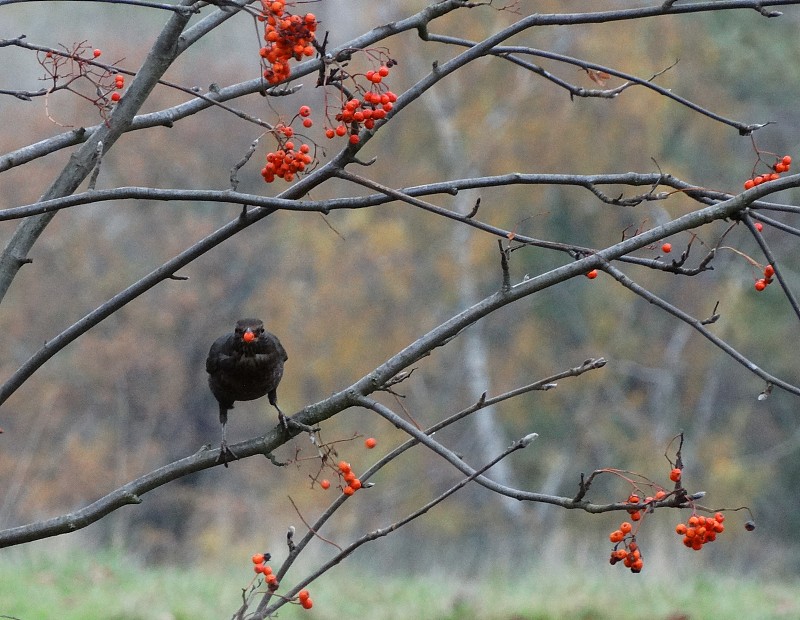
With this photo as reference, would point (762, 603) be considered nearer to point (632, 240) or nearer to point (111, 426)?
point (632, 240)

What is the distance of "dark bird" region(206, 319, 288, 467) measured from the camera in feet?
12.1

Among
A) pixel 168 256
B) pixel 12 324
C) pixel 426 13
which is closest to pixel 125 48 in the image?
pixel 168 256

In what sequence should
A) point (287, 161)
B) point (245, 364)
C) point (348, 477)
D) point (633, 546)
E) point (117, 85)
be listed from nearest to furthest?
1. point (633, 546)
2. point (348, 477)
3. point (287, 161)
4. point (117, 85)
5. point (245, 364)

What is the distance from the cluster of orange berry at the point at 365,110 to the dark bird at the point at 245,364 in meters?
1.28

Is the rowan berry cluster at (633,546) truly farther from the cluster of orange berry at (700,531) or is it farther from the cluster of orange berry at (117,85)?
the cluster of orange berry at (117,85)

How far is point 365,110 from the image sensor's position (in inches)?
97.3

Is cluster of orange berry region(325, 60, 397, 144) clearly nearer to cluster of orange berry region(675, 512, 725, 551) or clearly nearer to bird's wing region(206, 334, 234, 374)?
cluster of orange berry region(675, 512, 725, 551)

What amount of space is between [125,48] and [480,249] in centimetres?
710

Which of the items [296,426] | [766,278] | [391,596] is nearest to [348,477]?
[296,426]

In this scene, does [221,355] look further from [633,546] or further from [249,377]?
[633,546]

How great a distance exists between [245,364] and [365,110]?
1422 mm

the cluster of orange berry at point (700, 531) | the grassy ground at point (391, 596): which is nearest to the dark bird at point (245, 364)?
the grassy ground at point (391, 596)

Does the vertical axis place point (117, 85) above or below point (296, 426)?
above

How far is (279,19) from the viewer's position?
2.26m
